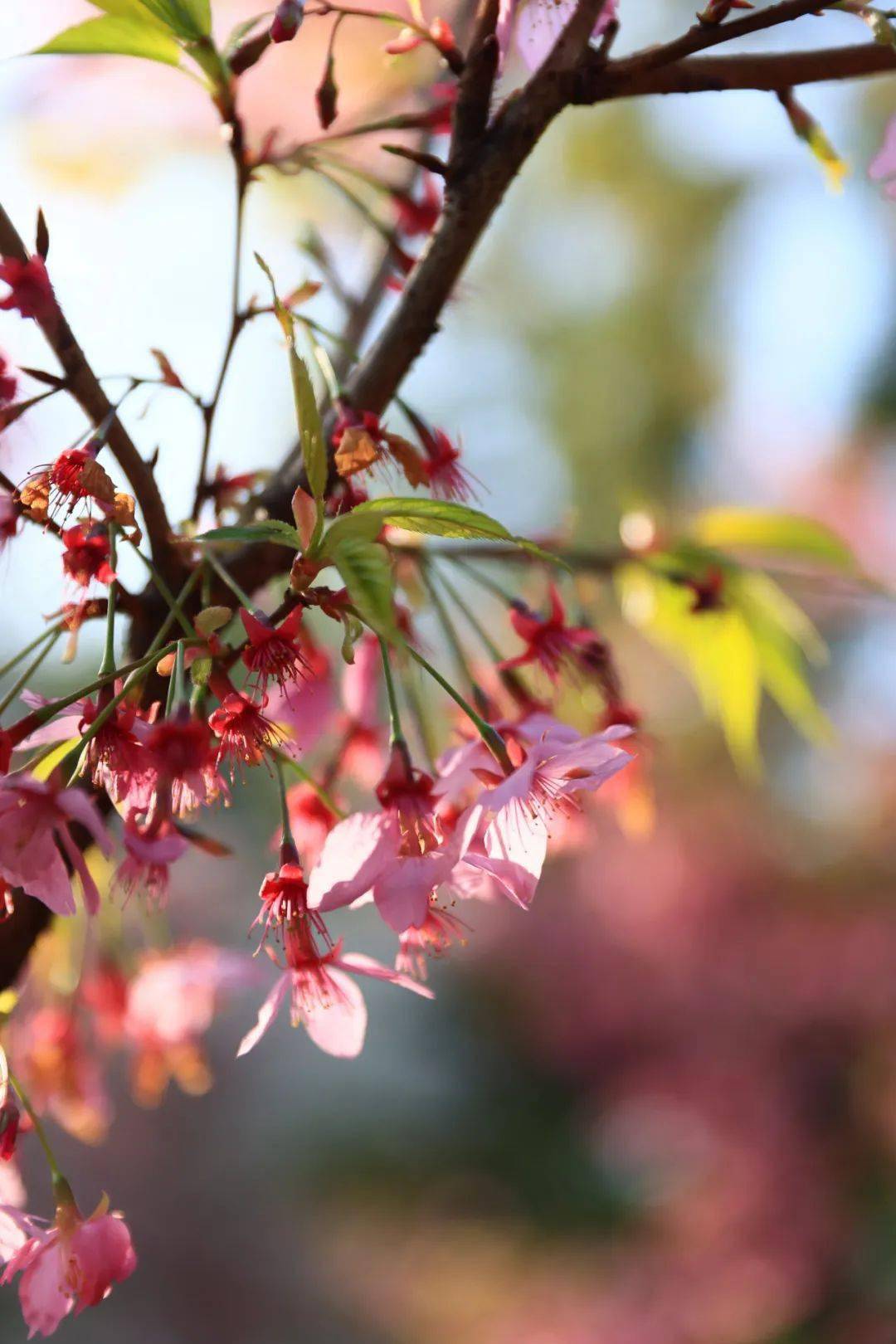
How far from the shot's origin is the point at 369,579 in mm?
235

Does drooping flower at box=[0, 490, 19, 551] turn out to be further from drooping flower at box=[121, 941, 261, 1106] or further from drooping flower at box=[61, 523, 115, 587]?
drooping flower at box=[121, 941, 261, 1106]

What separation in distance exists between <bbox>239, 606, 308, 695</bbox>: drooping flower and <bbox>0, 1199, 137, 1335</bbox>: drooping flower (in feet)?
0.55

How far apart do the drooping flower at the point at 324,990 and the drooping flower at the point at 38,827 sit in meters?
0.08

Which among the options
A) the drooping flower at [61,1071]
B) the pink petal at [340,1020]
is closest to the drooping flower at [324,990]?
the pink petal at [340,1020]

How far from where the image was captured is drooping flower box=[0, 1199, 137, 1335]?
1.01 ft

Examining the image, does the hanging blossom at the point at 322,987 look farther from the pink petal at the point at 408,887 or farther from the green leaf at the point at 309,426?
the green leaf at the point at 309,426

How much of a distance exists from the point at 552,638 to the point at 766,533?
22cm

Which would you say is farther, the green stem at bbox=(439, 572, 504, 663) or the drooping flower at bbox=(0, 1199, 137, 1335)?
the green stem at bbox=(439, 572, 504, 663)

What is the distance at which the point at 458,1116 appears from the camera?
107 inches

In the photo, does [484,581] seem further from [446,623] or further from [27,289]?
[27,289]

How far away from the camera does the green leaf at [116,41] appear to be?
344 mm

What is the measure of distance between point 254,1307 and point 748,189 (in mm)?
3564

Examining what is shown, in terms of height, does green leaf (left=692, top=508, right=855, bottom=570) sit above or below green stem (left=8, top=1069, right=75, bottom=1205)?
above

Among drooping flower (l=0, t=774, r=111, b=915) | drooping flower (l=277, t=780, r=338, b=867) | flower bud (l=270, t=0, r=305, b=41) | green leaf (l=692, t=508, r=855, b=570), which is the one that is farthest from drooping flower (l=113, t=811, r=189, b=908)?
green leaf (l=692, t=508, r=855, b=570)
